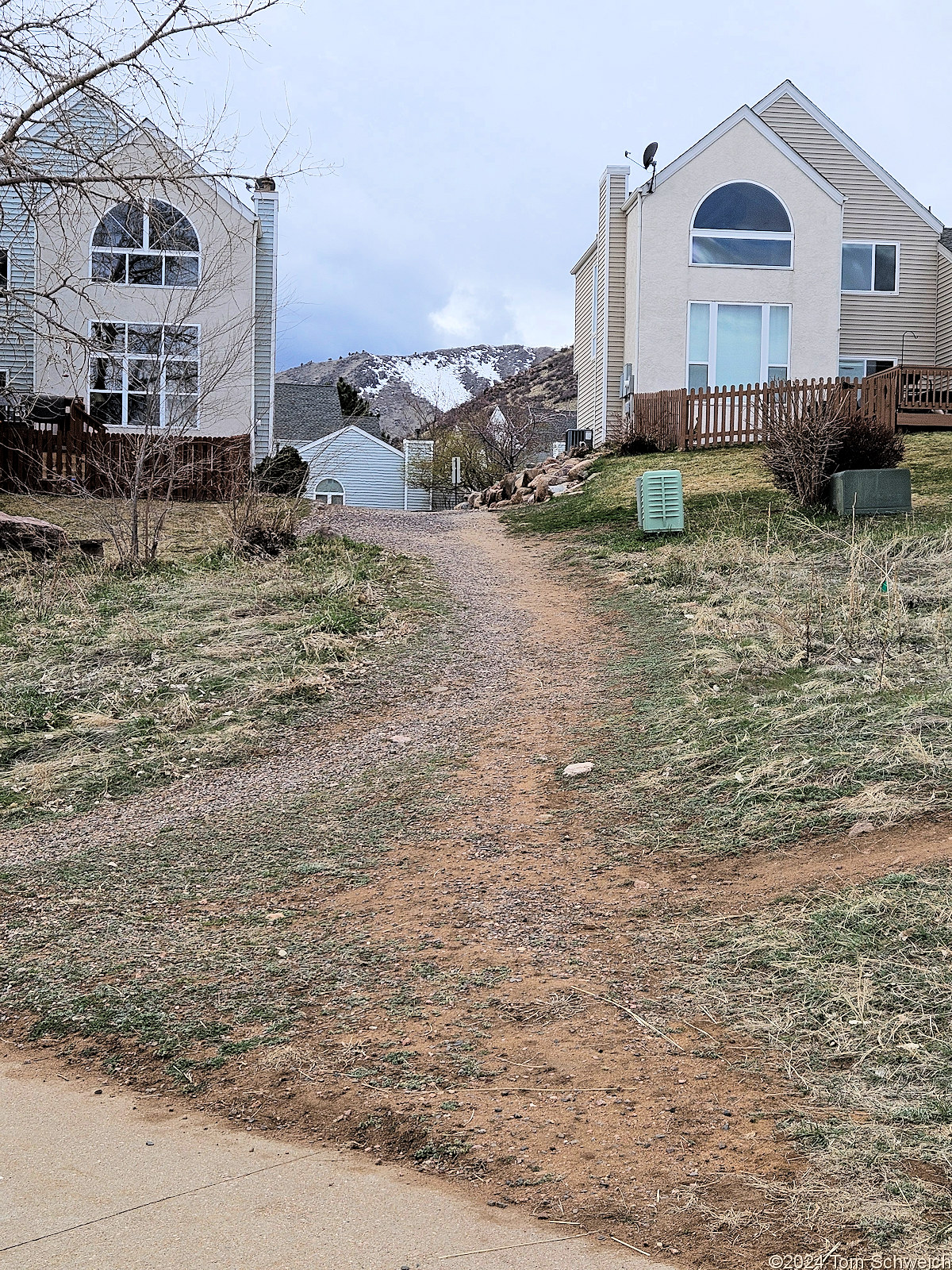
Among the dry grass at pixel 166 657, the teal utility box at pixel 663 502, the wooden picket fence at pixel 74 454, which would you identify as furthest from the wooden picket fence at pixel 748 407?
the dry grass at pixel 166 657

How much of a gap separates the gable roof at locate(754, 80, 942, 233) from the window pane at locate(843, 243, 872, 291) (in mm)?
1443

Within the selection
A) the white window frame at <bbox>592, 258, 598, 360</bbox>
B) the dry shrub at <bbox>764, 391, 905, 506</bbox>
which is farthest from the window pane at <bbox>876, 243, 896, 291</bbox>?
the dry shrub at <bbox>764, 391, 905, 506</bbox>

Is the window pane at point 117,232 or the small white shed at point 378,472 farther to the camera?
the small white shed at point 378,472

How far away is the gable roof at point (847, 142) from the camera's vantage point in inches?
979

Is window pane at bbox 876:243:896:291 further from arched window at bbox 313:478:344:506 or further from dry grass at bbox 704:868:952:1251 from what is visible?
dry grass at bbox 704:868:952:1251

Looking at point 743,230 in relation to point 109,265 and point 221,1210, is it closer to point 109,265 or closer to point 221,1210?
point 109,265

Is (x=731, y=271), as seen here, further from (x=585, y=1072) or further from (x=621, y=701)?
Answer: (x=585, y=1072)

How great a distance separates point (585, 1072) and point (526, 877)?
1588 mm

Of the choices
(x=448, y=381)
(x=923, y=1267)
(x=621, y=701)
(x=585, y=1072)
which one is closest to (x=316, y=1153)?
(x=585, y=1072)

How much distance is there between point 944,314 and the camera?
82.5 ft

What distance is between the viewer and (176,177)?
9586mm

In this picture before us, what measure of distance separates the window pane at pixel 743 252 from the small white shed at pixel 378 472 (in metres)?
19.4

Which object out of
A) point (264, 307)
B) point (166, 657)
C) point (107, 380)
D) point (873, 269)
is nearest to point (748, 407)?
point (873, 269)

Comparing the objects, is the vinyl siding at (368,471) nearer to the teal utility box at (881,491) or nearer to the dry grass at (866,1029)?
the teal utility box at (881,491)
